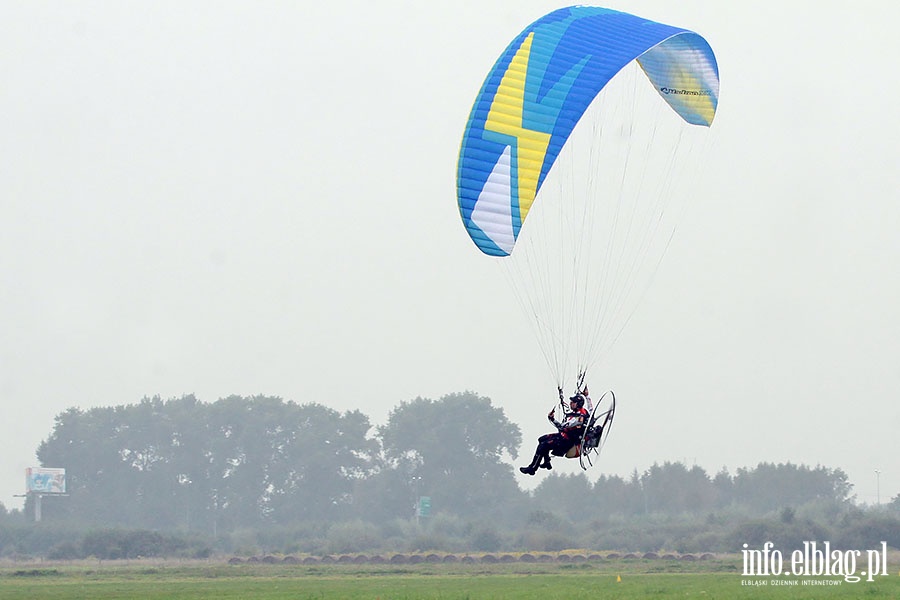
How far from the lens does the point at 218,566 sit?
35875 millimetres

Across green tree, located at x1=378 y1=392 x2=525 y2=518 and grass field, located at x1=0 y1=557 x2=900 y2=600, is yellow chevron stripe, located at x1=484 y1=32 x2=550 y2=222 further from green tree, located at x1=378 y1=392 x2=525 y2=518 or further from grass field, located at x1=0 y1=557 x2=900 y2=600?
green tree, located at x1=378 y1=392 x2=525 y2=518

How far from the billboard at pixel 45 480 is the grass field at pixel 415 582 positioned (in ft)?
70.1

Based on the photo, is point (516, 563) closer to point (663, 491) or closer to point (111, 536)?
point (111, 536)

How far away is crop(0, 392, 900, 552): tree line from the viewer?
162 ft

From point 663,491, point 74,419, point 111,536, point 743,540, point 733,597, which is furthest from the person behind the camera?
point 74,419

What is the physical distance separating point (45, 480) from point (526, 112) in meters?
47.1

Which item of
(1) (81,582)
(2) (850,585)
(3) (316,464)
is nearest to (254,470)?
(3) (316,464)

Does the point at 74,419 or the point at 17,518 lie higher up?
the point at 74,419

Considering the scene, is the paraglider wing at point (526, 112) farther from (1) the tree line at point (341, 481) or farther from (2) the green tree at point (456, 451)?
(2) the green tree at point (456, 451)

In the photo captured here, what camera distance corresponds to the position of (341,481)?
63438 millimetres

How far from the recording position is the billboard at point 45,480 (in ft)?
194

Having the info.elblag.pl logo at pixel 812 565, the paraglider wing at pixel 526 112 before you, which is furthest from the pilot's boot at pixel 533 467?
the info.elblag.pl logo at pixel 812 565

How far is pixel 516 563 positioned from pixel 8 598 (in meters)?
15.6

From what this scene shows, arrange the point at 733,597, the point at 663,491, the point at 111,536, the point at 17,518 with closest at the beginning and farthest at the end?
the point at 733,597 → the point at 111,536 → the point at 663,491 → the point at 17,518
